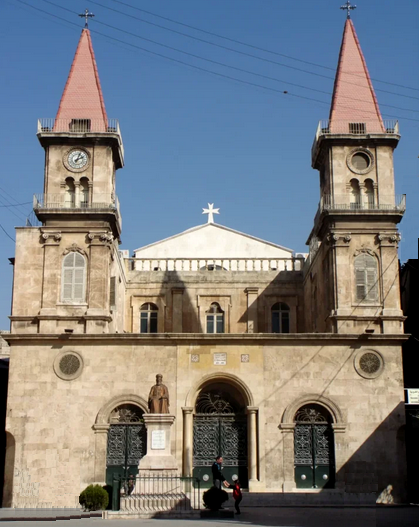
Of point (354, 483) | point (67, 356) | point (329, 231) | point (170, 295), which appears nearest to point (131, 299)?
Answer: point (170, 295)

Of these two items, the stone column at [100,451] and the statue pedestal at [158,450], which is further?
the stone column at [100,451]

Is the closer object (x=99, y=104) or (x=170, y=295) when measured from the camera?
(x=99, y=104)

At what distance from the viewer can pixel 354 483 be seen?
109 ft

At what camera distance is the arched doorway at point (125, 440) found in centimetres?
3359

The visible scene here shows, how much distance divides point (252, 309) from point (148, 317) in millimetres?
5393

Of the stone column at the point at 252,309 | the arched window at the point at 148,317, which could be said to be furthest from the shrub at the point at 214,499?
the arched window at the point at 148,317

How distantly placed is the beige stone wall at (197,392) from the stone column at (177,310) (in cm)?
800

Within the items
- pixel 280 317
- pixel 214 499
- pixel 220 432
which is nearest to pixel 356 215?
pixel 280 317

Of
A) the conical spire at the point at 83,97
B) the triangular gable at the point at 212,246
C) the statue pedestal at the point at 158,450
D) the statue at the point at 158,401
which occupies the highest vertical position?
the conical spire at the point at 83,97

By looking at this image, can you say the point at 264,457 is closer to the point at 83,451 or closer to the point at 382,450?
the point at 382,450

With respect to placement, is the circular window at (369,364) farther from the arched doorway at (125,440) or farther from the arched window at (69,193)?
the arched window at (69,193)

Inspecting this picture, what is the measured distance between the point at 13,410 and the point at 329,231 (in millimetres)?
15403

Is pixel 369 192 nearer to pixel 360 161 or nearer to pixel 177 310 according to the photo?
pixel 360 161

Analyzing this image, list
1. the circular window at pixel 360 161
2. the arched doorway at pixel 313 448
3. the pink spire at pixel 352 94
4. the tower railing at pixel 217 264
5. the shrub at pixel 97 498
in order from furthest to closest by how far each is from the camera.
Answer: the tower railing at pixel 217 264
the pink spire at pixel 352 94
the circular window at pixel 360 161
the arched doorway at pixel 313 448
the shrub at pixel 97 498
